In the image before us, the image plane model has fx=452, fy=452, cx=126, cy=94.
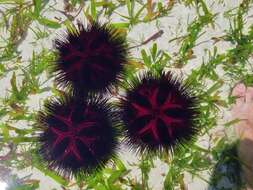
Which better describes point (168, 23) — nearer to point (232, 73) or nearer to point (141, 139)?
point (232, 73)

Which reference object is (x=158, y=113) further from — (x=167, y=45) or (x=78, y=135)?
(x=167, y=45)

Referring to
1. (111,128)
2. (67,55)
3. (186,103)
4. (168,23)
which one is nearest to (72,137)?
(111,128)

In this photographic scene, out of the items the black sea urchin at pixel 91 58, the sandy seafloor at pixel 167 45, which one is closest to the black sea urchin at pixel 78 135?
the black sea urchin at pixel 91 58

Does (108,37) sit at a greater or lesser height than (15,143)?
greater

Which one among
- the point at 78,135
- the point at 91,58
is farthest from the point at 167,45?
the point at 78,135

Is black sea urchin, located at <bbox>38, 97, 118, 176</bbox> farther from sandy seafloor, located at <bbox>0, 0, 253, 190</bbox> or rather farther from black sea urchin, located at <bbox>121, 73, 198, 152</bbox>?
sandy seafloor, located at <bbox>0, 0, 253, 190</bbox>

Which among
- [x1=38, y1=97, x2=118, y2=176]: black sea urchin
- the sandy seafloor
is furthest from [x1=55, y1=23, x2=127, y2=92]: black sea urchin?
the sandy seafloor
